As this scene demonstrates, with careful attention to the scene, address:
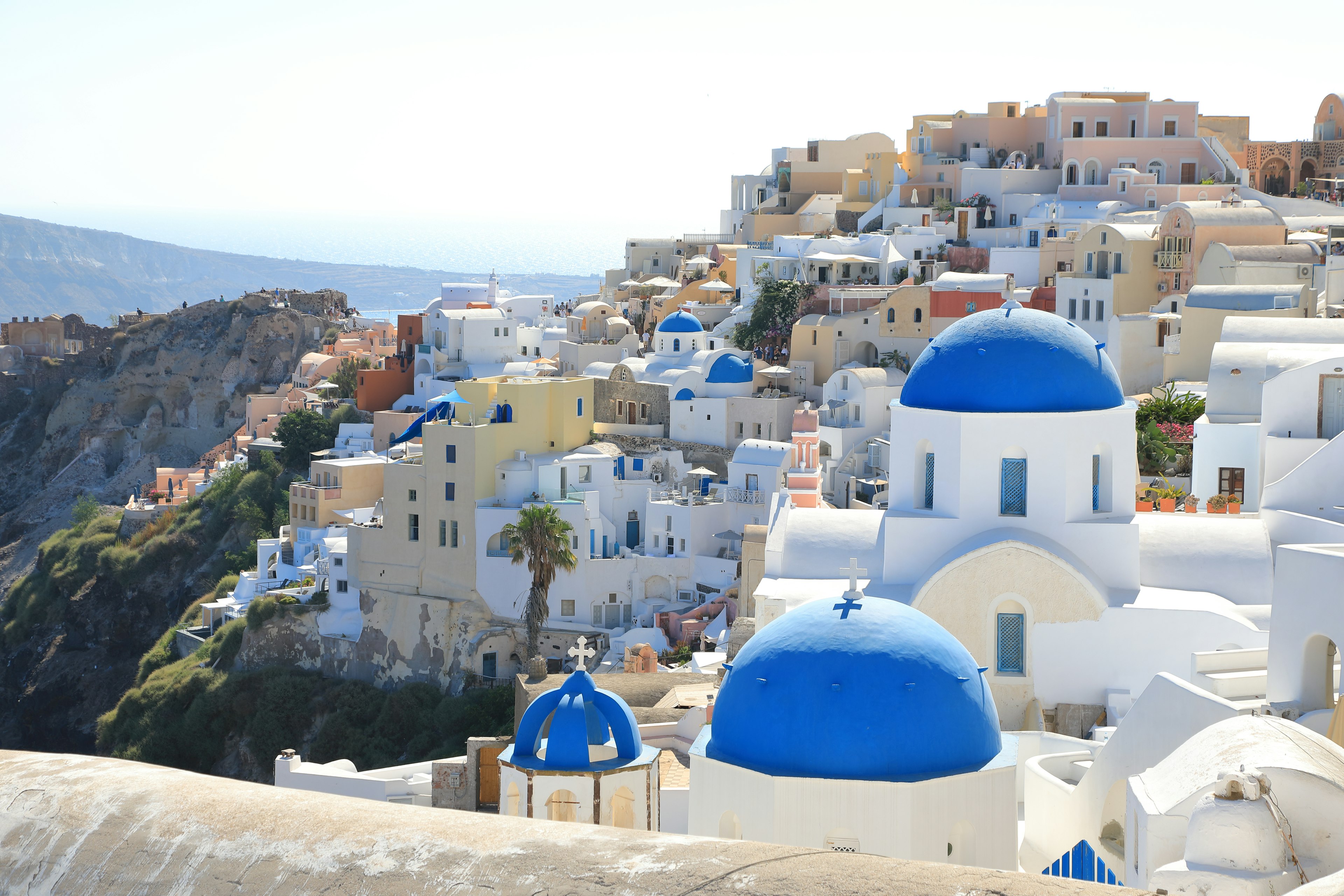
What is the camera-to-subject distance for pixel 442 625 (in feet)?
123

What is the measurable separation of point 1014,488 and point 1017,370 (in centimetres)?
146

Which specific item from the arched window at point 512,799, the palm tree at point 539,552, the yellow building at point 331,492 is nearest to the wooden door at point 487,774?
the arched window at point 512,799

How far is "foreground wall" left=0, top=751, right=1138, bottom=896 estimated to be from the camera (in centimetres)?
343

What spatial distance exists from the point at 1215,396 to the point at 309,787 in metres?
15.6

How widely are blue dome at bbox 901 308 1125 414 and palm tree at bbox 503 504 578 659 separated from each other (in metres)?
17.0

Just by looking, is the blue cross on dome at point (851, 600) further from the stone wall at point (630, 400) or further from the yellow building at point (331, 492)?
the yellow building at point (331, 492)

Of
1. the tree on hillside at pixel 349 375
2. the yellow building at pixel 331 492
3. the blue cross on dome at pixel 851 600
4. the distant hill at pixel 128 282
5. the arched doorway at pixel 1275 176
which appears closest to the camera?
the blue cross on dome at pixel 851 600

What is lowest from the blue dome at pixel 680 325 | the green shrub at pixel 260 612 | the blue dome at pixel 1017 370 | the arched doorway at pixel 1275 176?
the green shrub at pixel 260 612

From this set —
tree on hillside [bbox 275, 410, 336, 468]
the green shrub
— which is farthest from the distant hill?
the green shrub

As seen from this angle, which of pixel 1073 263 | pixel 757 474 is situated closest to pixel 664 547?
pixel 757 474

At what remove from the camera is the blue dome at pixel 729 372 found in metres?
41.2

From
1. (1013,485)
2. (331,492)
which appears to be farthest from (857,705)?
(331,492)

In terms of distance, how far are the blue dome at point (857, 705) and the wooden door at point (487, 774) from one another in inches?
404

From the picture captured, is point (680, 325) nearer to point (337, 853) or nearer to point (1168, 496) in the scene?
point (1168, 496)
